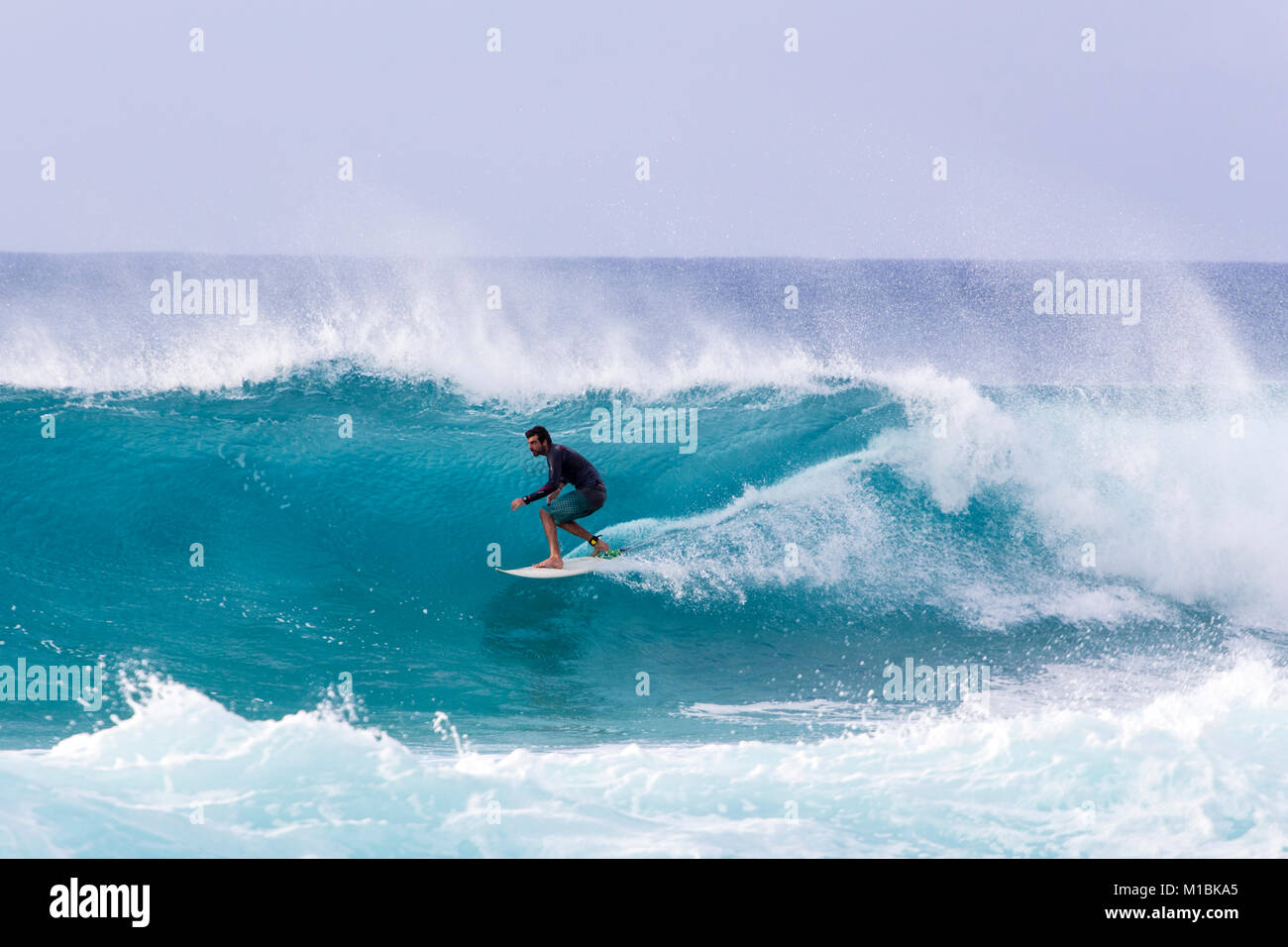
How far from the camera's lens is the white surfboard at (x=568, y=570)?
8.74 metres

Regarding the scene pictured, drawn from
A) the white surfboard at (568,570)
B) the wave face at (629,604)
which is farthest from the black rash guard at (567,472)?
the wave face at (629,604)

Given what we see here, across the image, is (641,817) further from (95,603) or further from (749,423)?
(749,423)

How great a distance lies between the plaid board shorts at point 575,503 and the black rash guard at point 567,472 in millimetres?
54

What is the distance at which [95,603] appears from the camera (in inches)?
330

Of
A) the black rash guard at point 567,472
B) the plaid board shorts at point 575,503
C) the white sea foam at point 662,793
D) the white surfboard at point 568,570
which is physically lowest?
the white sea foam at point 662,793

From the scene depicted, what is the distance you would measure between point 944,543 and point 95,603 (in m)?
7.30

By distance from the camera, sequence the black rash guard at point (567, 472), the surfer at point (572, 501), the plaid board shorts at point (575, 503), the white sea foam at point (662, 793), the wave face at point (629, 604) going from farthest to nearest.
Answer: the plaid board shorts at point (575, 503) < the surfer at point (572, 501) < the black rash guard at point (567, 472) < the wave face at point (629, 604) < the white sea foam at point (662, 793)

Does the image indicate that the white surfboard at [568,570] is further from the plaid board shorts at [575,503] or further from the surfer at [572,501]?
the plaid board shorts at [575,503]

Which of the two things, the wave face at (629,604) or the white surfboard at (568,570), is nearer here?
the wave face at (629,604)

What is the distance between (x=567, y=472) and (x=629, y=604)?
1207 millimetres

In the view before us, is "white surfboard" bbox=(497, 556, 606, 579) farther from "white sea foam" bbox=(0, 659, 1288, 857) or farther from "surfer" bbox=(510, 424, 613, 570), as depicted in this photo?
"white sea foam" bbox=(0, 659, 1288, 857)

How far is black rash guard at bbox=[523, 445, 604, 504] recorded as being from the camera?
330 inches

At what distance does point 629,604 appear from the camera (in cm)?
866
